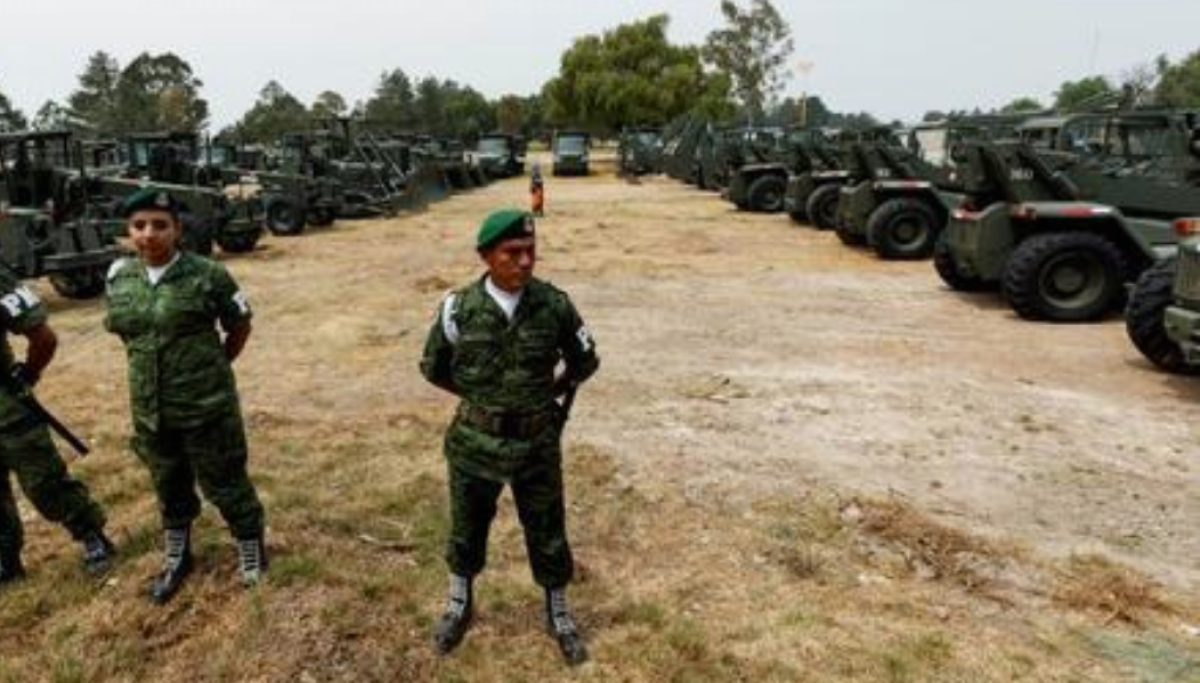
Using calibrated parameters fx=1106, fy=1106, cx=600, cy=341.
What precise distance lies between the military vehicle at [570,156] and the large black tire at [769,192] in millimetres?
17160

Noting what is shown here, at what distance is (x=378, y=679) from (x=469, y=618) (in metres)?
0.41

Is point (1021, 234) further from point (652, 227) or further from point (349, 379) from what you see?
point (652, 227)

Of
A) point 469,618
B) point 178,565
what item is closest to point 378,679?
point 469,618

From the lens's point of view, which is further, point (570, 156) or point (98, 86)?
point (98, 86)

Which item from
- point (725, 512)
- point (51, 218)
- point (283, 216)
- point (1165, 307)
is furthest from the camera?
point (283, 216)

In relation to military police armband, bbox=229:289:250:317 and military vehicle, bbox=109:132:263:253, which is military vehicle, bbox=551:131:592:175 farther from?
military police armband, bbox=229:289:250:317

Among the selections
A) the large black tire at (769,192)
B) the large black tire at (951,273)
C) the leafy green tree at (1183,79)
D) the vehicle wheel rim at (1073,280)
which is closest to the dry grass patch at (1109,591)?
the vehicle wheel rim at (1073,280)

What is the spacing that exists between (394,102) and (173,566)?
9354 cm

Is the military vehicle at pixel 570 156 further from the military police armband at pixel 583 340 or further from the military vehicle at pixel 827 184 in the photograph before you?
the military police armband at pixel 583 340

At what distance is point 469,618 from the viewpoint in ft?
12.7

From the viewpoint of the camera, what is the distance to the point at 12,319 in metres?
3.92

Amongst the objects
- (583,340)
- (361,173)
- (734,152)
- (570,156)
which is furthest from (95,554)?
(570,156)

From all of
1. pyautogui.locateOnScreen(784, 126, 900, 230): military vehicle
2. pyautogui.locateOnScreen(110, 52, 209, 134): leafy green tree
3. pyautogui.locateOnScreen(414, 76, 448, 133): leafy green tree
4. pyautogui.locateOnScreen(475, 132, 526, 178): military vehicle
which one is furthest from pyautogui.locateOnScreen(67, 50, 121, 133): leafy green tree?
pyautogui.locateOnScreen(784, 126, 900, 230): military vehicle

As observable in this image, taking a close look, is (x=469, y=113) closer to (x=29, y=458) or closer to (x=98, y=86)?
(x=98, y=86)
